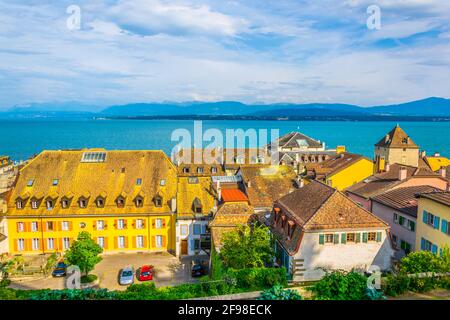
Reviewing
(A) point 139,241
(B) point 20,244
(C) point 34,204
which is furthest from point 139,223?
(B) point 20,244

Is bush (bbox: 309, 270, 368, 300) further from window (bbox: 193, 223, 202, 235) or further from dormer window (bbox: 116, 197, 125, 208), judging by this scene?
dormer window (bbox: 116, 197, 125, 208)

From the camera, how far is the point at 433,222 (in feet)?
110

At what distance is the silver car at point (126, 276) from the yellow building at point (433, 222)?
2852 cm

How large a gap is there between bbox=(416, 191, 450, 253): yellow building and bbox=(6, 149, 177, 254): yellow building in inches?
1128

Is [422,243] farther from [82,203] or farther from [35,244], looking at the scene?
[35,244]

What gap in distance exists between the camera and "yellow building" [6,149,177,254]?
49.3 metres

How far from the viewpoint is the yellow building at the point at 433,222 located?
3172cm

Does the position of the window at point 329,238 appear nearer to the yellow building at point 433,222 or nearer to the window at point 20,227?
the yellow building at point 433,222

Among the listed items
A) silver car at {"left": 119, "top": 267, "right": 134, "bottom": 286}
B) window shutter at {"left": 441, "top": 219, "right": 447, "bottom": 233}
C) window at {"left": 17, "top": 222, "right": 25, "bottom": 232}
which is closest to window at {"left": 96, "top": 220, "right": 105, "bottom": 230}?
window at {"left": 17, "top": 222, "right": 25, "bottom": 232}

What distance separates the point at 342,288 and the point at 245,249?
13547mm

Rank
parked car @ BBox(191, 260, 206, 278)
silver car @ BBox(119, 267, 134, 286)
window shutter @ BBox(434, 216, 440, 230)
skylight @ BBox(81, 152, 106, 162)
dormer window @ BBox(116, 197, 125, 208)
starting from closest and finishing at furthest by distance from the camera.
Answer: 1. window shutter @ BBox(434, 216, 440, 230)
2. silver car @ BBox(119, 267, 134, 286)
3. parked car @ BBox(191, 260, 206, 278)
4. dormer window @ BBox(116, 197, 125, 208)
5. skylight @ BBox(81, 152, 106, 162)
